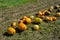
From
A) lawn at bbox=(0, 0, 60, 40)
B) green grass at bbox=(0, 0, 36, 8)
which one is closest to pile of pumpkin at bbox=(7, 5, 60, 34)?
lawn at bbox=(0, 0, 60, 40)

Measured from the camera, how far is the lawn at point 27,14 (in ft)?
18.0

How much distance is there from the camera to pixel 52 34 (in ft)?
18.4

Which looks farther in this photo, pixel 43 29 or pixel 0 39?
pixel 43 29

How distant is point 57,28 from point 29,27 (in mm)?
1017

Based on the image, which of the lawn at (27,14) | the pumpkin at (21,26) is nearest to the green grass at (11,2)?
the lawn at (27,14)

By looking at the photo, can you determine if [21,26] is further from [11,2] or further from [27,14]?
[11,2]

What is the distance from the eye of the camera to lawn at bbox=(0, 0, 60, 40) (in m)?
5.48

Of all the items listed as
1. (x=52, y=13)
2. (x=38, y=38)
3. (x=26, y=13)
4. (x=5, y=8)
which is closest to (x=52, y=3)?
(x=52, y=13)

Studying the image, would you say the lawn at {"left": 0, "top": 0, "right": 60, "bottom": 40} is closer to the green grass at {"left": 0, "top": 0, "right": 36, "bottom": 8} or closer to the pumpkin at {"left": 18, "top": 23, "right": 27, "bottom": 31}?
the green grass at {"left": 0, "top": 0, "right": 36, "bottom": 8}

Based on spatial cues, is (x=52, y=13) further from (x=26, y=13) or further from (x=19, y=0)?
(x=19, y=0)

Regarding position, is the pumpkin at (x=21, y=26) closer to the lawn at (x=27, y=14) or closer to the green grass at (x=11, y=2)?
the lawn at (x=27, y=14)

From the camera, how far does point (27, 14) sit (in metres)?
7.19

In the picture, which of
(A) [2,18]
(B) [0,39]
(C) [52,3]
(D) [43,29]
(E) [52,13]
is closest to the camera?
(B) [0,39]

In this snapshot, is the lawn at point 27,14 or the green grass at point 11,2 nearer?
the lawn at point 27,14
